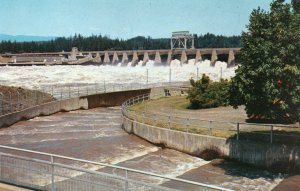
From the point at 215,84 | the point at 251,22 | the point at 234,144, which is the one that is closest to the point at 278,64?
the point at 251,22

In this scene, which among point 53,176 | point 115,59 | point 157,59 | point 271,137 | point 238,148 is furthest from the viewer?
point 115,59

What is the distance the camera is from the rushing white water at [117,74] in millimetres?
97062

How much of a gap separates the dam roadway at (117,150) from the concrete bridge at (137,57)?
3660 inches

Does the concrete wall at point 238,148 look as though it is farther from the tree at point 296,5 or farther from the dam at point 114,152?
the tree at point 296,5

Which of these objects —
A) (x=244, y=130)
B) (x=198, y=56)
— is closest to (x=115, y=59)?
(x=198, y=56)

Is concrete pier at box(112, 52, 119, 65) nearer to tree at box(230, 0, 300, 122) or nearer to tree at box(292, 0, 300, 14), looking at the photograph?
tree at box(230, 0, 300, 122)

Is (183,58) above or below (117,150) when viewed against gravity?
above

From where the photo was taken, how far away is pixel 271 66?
19.6 metres

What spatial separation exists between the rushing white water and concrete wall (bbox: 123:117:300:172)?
65.3m

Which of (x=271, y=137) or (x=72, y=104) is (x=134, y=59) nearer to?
(x=72, y=104)

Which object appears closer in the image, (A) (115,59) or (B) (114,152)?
(B) (114,152)

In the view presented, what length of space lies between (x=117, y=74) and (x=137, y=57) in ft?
152

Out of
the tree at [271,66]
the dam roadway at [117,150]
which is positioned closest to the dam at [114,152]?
the dam roadway at [117,150]

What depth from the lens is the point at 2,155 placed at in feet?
41.0
